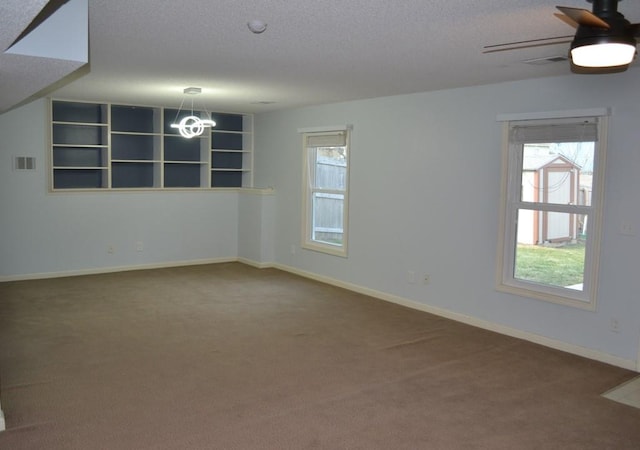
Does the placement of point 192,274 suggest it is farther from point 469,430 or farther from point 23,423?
point 469,430

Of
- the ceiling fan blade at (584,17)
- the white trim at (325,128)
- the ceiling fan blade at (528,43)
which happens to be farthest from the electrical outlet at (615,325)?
the white trim at (325,128)

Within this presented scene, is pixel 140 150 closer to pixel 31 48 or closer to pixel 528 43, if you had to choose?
pixel 31 48

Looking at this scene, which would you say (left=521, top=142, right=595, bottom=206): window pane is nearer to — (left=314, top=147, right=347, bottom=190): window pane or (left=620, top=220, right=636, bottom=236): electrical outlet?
(left=620, top=220, right=636, bottom=236): electrical outlet

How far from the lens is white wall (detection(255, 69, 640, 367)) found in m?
4.42

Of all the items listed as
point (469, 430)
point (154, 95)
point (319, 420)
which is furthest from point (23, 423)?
point (154, 95)

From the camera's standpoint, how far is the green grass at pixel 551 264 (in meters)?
4.84

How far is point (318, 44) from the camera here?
381cm

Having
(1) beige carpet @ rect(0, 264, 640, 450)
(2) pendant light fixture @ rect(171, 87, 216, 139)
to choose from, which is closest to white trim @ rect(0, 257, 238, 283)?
(1) beige carpet @ rect(0, 264, 640, 450)

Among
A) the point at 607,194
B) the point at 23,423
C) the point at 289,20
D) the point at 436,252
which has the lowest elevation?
the point at 23,423

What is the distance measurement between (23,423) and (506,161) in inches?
170

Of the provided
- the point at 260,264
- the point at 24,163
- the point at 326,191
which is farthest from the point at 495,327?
the point at 24,163

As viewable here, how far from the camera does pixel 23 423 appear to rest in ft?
10.8

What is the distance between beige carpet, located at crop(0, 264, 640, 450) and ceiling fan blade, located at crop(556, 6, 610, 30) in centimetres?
220

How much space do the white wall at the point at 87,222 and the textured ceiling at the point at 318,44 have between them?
1651 millimetres
